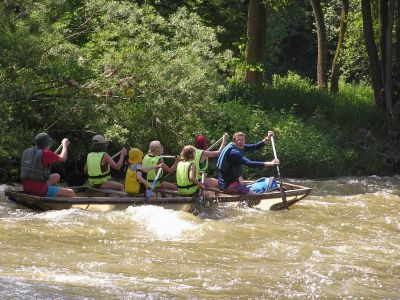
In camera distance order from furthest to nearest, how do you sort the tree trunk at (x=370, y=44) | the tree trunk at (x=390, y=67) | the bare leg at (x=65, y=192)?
1. the tree trunk at (x=370, y=44)
2. the tree trunk at (x=390, y=67)
3. the bare leg at (x=65, y=192)

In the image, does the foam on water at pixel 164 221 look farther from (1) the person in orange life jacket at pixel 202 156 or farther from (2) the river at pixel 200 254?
(1) the person in orange life jacket at pixel 202 156

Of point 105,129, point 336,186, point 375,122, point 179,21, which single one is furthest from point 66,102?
point 375,122

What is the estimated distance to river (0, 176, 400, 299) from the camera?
8.91 m

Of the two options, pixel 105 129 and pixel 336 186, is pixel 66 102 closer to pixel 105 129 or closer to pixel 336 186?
pixel 105 129

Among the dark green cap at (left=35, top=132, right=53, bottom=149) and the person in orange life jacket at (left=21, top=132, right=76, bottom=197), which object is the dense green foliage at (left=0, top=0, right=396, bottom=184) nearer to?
the person in orange life jacket at (left=21, top=132, right=76, bottom=197)

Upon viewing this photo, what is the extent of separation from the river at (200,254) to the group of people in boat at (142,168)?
24.3 inches

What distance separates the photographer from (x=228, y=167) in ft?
48.4

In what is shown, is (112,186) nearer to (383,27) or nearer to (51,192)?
(51,192)

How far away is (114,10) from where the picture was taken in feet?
56.7

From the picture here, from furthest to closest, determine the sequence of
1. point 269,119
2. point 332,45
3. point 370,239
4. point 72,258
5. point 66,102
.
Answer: point 332,45, point 269,119, point 66,102, point 370,239, point 72,258

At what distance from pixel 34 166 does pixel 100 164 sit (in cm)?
137

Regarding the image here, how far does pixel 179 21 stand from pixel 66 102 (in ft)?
12.2

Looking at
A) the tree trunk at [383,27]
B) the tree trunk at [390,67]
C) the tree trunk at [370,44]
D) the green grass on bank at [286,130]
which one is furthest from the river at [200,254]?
the tree trunk at [383,27]

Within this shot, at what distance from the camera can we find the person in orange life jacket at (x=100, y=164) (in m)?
14.3
